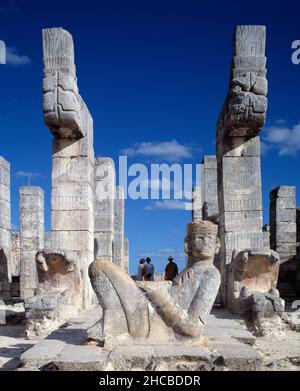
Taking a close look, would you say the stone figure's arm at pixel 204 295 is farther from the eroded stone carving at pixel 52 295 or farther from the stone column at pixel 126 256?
the stone column at pixel 126 256

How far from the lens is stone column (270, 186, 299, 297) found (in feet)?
52.6

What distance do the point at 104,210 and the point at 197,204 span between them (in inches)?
124

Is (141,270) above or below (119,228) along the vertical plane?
below

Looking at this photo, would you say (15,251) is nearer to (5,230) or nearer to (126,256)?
(126,256)

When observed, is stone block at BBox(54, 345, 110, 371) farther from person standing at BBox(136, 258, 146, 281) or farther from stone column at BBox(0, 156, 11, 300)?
person standing at BBox(136, 258, 146, 281)

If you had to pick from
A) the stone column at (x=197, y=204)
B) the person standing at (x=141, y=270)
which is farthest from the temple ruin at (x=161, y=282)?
the stone column at (x=197, y=204)

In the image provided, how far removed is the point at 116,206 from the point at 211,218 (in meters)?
6.96

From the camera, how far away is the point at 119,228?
61.1 feet

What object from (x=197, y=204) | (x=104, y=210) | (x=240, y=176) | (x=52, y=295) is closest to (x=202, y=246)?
(x=52, y=295)

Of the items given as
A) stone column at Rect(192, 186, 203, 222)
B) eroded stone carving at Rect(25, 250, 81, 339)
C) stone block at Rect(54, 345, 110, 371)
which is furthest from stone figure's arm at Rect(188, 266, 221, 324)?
stone column at Rect(192, 186, 203, 222)

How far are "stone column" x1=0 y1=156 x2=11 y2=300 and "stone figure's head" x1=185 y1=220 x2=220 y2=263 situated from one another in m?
8.79

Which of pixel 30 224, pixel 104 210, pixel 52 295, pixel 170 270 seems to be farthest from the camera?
pixel 30 224

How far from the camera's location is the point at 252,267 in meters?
8.46
